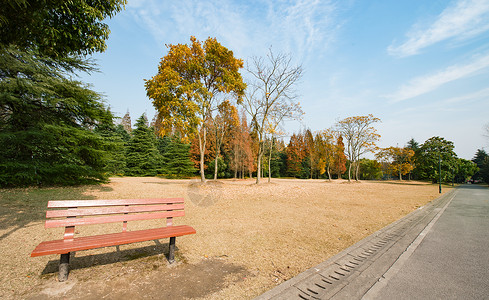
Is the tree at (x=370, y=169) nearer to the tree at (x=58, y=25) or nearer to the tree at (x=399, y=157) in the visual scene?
the tree at (x=399, y=157)

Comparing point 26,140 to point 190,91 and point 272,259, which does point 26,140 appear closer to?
point 190,91

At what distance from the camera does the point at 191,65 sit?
14.7 meters

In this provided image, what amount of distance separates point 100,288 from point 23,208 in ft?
22.8

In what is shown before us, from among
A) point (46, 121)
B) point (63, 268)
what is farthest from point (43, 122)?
point (63, 268)

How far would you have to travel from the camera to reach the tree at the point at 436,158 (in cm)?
3180

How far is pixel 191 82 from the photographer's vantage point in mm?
15656

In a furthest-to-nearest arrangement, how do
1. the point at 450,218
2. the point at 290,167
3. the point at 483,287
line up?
the point at 290,167 → the point at 450,218 → the point at 483,287

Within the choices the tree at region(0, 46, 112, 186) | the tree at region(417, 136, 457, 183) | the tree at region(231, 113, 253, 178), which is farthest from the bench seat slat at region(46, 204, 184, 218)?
the tree at region(417, 136, 457, 183)

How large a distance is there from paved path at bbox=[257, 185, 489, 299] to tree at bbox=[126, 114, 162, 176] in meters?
34.1

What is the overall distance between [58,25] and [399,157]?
5876 cm

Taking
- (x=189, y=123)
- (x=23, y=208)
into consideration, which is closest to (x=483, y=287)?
(x=23, y=208)

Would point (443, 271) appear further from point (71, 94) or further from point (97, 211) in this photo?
point (71, 94)

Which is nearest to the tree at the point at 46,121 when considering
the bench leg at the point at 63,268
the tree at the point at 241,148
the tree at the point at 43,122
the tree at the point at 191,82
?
the tree at the point at 43,122

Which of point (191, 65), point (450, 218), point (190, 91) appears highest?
point (191, 65)
